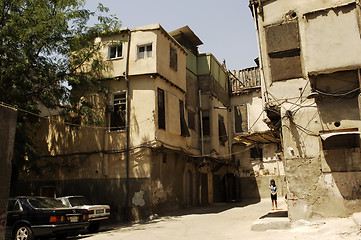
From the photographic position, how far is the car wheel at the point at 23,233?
391 inches

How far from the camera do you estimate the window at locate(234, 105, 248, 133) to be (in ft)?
87.7

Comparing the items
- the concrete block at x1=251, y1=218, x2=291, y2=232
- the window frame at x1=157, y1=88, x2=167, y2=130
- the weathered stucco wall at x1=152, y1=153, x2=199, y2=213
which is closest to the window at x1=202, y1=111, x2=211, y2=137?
the weathered stucco wall at x1=152, y1=153, x2=199, y2=213

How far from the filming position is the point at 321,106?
1077cm

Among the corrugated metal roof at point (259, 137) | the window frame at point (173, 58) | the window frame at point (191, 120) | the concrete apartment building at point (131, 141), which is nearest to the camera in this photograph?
the corrugated metal roof at point (259, 137)

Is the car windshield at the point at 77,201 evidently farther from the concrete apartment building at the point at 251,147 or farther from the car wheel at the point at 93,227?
the concrete apartment building at the point at 251,147

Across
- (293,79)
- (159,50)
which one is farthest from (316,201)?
(159,50)

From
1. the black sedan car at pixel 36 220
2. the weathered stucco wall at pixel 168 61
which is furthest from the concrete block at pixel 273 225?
the weathered stucco wall at pixel 168 61

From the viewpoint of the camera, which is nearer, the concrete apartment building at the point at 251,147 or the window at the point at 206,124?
the window at the point at 206,124

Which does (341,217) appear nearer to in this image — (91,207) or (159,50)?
(91,207)

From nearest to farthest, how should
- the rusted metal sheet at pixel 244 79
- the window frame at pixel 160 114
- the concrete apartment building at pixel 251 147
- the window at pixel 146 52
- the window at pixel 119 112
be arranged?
the window frame at pixel 160 114 < the window at pixel 119 112 < the window at pixel 146 52 < the concrete apartment building at pixel 251 147 < the rusted metal sheet at pixel 244 79

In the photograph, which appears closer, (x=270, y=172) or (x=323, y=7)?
(x=323, y=7)

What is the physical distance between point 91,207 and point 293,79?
904cm

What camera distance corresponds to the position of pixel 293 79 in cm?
1148

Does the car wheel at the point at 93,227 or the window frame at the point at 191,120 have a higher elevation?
the window frame at the point at 191,120
